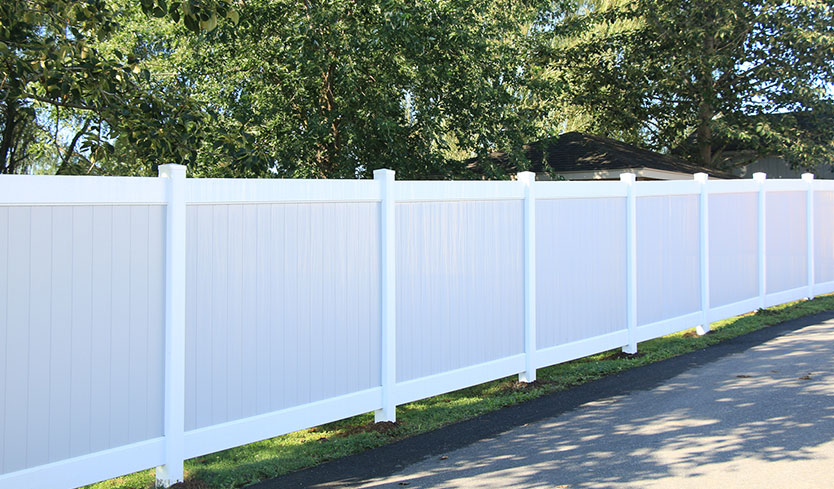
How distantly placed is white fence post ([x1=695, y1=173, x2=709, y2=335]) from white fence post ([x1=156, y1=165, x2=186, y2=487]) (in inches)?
282

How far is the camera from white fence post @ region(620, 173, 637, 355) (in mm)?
8727

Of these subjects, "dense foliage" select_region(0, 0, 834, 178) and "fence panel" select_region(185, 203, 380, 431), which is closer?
"fence panel" select_region(185, 203, 380, 431)

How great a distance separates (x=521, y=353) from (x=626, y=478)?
2.62m

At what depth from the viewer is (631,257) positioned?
28.7 ft

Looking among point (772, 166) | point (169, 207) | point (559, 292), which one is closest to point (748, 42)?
point (772, 166)

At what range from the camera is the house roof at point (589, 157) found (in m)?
18.0

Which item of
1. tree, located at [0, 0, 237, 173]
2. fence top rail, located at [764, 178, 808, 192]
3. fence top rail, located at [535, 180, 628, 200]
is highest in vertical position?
tree, located at [0, 0, 237, 173]

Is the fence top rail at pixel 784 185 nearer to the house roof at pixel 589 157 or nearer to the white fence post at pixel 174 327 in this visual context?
the house roof at pixel 589 157

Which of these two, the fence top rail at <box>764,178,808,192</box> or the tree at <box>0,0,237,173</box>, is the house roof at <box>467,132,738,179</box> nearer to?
the fence top rail at <box>764,178,808,192</box>

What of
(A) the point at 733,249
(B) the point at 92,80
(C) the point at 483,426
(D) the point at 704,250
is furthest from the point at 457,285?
(A) the point at 733,249

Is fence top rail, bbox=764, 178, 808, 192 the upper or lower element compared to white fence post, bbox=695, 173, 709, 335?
upper

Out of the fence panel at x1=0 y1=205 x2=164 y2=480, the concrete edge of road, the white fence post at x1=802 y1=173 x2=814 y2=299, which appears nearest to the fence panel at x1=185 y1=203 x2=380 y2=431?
the fence panel at x1=0 y1=205 x2=164 y2=480

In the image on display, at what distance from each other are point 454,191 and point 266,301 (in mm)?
2052

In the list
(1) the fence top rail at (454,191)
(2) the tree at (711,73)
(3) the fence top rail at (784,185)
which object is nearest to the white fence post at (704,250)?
(3) the fence top rail at (784,185)
